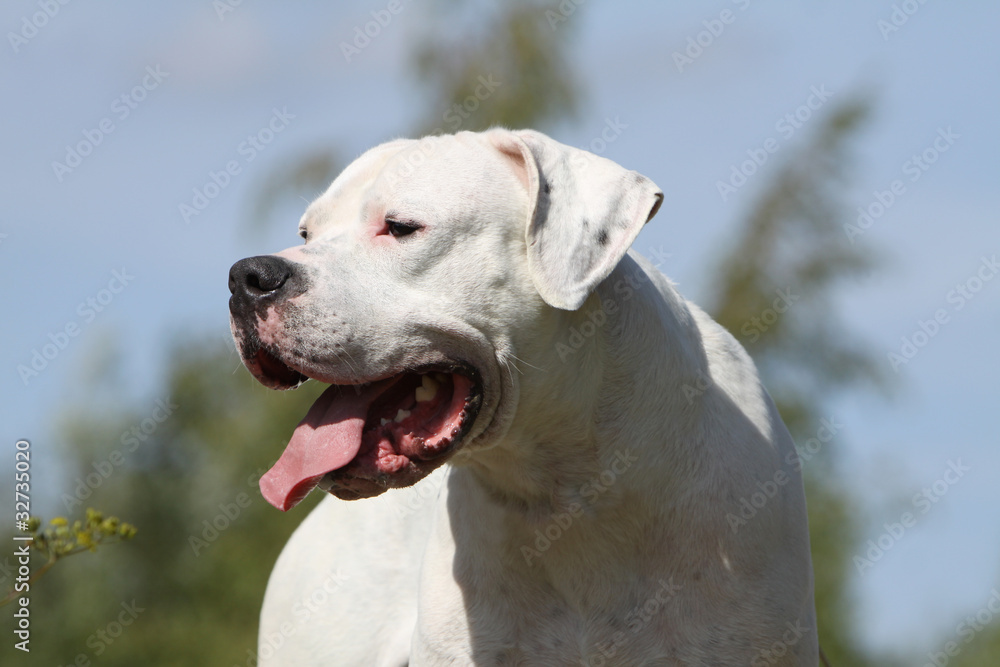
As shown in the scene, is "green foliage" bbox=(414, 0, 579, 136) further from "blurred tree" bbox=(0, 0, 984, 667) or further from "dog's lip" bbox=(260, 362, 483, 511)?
"dog's lip" bbox=(260, 362, 483, 511)

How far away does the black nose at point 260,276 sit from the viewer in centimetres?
311

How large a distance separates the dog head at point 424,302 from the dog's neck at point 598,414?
103mm

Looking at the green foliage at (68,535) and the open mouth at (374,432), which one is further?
the green foliage at (68,535)

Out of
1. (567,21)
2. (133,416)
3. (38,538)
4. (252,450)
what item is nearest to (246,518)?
(252,450)

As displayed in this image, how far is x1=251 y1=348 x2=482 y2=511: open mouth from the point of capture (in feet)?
10.4

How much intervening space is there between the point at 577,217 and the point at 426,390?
70 centimetres

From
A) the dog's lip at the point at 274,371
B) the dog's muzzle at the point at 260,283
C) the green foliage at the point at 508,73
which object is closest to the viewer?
the dog's muzzle at the point at 260,283

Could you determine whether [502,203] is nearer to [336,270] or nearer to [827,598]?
[336,270]

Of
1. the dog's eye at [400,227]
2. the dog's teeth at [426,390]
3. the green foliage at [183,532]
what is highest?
the dog's eye at [400,227]
